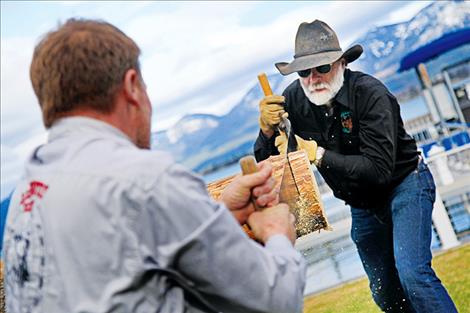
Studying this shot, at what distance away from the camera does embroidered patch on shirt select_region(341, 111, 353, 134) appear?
399 cm

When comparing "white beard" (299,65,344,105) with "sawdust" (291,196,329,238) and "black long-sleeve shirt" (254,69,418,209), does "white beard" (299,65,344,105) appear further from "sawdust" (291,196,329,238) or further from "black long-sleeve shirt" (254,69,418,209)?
"sawdust" (291,196,329,238)

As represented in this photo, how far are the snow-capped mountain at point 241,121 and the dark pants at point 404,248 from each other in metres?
1.02

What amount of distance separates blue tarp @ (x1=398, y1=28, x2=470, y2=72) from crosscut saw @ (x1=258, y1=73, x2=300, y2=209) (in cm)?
490

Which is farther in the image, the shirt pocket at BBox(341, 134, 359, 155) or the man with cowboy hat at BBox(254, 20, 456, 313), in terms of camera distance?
the shirt pocket at BBox(341, 134, 359, 155)

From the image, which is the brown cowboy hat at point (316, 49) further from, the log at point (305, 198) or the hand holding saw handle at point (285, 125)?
the log at point (305, 198)

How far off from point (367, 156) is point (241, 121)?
2.45 meters

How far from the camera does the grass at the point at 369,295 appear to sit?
5316mm

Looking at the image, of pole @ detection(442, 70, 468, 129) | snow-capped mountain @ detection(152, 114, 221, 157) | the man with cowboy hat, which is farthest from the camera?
pole @ detection(442, 70, 468, 129)

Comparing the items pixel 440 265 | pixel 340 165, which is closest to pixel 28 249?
pixel 340 165

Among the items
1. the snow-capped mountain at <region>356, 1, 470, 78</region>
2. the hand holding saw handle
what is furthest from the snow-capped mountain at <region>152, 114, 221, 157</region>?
the hand holding saw handle

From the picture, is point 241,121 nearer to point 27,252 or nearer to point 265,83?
point 265,83

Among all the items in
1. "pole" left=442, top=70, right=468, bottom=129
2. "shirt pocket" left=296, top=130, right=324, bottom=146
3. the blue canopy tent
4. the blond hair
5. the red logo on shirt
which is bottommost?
"pole" left=442, top=70, right=468, bottom=129

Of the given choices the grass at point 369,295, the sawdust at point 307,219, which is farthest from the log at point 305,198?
the grass at point 369,295

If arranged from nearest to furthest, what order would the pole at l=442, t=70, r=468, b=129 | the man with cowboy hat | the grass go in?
the man with cowboy hat
the grass
the pole at l=442, t=70, r=468, b=129
